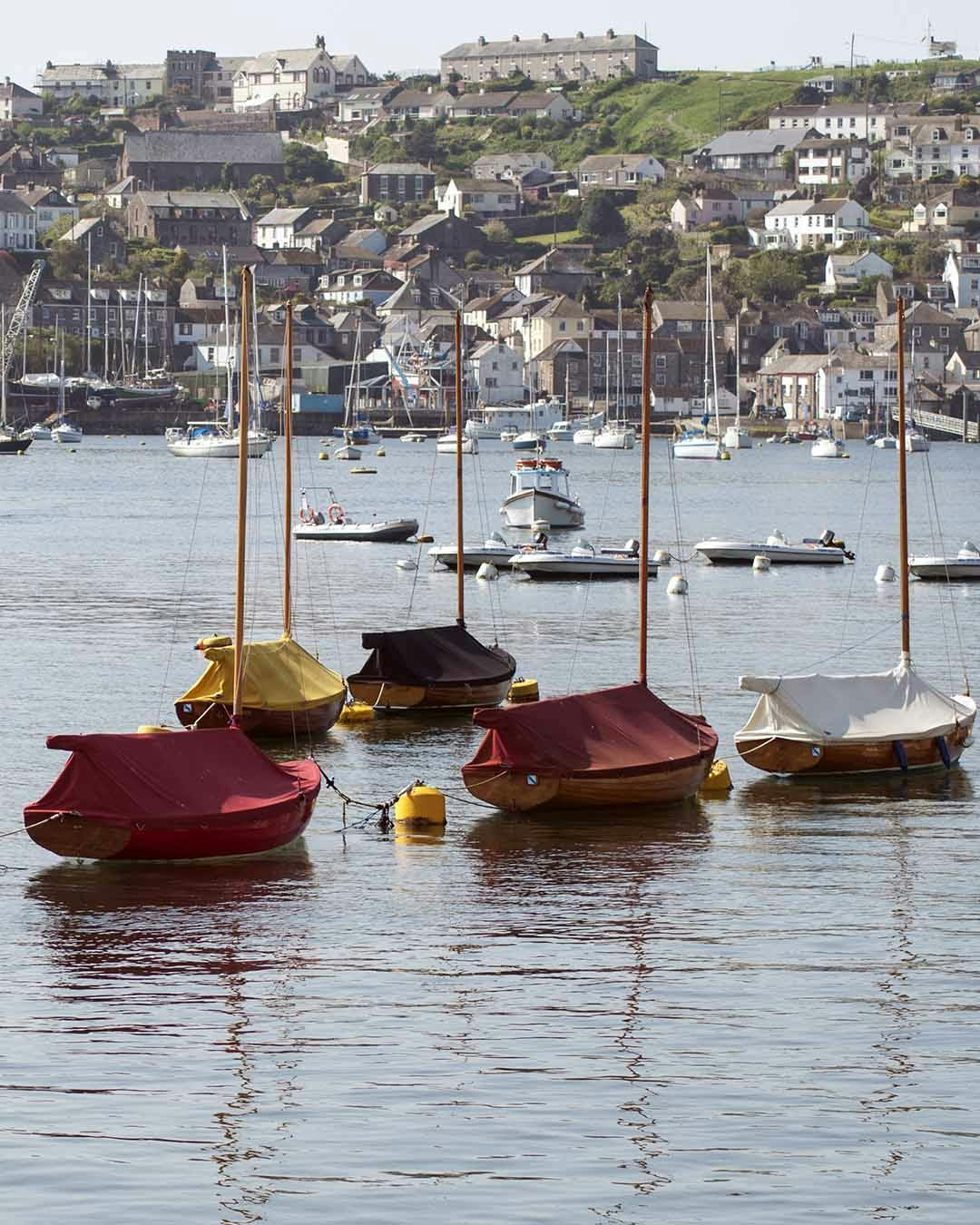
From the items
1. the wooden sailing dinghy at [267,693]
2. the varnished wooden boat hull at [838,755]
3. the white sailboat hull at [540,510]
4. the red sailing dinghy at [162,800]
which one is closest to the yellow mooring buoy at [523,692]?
the wooden sailing dinghy at [267,693]

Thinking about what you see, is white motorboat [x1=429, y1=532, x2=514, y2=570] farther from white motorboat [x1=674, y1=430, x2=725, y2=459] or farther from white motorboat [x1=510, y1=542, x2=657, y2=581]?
white motorboat [x1=674, y1=430, x2=725, y2=459]

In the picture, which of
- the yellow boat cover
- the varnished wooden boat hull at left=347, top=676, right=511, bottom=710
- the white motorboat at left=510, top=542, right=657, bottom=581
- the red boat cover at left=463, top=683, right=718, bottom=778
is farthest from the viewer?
the white motorboat at left=510, top=542, right=657, bottom=581

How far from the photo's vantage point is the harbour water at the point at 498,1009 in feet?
61.0

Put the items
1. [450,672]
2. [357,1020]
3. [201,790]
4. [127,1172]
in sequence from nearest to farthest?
[127,1172]
[357,1020]
[201,790]
[450,672]

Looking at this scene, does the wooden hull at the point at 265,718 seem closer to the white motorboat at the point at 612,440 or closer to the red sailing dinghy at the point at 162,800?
the red sailing dinghy at the point at 162,800

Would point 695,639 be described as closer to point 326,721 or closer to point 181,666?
point 181,666

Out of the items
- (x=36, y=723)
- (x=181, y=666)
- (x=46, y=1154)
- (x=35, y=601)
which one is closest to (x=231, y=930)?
(x=46, y=1154)

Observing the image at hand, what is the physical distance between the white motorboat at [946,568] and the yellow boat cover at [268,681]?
3991 cm

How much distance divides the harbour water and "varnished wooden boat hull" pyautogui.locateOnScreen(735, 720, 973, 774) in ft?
1.19

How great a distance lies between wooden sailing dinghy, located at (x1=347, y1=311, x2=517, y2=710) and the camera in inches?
1722

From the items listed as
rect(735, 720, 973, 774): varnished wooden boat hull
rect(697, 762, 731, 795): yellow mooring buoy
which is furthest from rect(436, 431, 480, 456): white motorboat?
rect(697, 762, 731, 795): yellow mooring buoy

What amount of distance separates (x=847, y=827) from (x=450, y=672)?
39.5ft

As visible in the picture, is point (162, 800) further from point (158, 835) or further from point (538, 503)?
point (538, 503)

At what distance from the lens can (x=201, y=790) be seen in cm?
2878
